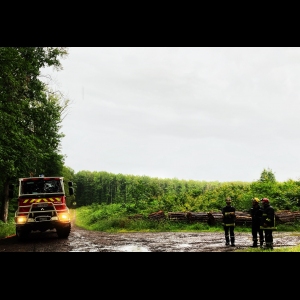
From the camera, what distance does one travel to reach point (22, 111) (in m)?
18.0

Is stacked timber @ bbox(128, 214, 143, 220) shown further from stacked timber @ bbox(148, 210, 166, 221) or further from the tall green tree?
the tall green tree

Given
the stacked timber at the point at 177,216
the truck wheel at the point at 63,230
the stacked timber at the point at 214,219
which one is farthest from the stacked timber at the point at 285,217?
the truck wheel at the point at 63,230

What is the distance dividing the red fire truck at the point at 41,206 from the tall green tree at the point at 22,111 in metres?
3.08

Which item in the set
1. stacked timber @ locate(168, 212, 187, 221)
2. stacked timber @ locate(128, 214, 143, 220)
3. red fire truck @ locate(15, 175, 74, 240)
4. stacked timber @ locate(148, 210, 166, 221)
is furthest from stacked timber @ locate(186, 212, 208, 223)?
red fire truck @ locate(15, 175, 74, 240)

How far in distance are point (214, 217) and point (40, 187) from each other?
33.2 feet

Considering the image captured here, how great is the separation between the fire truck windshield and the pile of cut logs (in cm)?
828

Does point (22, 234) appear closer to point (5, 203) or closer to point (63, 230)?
point (63, 230)

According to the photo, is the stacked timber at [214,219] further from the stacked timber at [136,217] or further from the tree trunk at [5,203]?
the tree trunk at [5,203]

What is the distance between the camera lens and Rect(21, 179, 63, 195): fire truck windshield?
12.6 meters

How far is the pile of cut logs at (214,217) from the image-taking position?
18.0 meters
